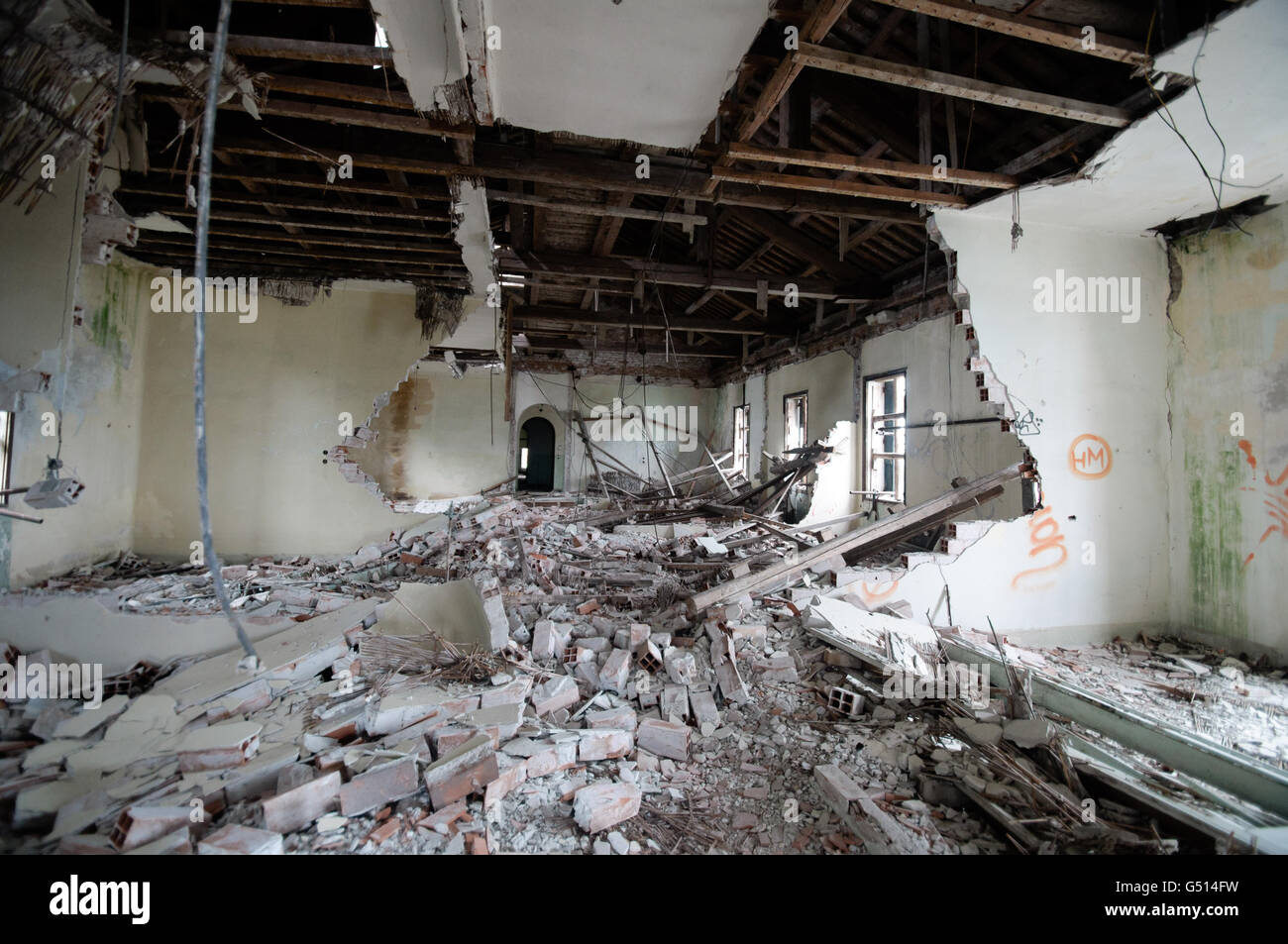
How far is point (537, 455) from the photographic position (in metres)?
17.2

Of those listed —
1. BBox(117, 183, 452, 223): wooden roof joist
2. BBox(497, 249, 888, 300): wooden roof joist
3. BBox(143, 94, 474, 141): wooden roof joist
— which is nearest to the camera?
BBox(143, 94, 474, 141): wooden roof joist

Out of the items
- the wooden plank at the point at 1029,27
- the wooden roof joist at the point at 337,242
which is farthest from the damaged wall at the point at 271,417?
the wooden plank at the point at 1029,27

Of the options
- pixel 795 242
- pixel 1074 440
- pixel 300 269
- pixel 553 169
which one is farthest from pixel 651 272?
pixel 1074 440

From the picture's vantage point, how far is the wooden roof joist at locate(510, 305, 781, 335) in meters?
8.99

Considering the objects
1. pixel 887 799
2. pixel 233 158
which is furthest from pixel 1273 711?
pixel 233 158

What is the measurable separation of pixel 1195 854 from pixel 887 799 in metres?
1.08

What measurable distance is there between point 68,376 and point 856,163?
7.39 metres

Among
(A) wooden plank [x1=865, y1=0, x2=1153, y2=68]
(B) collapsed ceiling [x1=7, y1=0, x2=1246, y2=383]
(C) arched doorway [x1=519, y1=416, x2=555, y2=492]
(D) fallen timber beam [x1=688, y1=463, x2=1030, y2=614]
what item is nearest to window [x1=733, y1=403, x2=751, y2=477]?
(C) arched doorway [x1=519, y1=416, x2=555, y2=492]

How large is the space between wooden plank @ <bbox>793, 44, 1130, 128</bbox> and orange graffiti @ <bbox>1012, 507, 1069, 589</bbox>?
3.09 m

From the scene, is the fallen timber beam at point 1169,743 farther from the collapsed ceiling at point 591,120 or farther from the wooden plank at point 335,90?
the wooden plank at point 335,90

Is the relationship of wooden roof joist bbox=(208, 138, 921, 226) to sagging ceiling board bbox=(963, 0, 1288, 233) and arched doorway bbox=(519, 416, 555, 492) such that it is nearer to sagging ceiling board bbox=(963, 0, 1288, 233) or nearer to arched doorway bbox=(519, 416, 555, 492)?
sagging ceiling board bbox=(963, 0, 1288, 233)

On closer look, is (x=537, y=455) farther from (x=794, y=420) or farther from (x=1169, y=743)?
(x=1169, y=743)

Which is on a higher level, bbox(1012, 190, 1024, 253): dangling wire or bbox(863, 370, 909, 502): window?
bbox(1012, 190, 1024, 253): dangling wire
